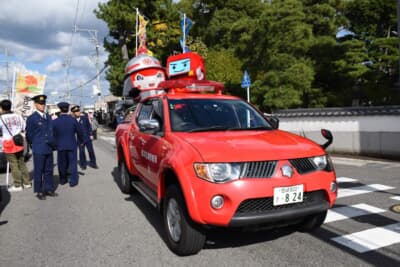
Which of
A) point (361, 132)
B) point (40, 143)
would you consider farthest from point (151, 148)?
point (361, 132)

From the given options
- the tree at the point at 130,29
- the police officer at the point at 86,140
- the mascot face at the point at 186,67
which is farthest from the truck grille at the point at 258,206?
the tree at the point at 130,29

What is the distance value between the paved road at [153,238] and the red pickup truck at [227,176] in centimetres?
31

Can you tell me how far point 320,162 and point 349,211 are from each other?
1.84 meters

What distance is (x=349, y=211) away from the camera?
190 inches

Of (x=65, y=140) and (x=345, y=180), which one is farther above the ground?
(x=65, y=140)

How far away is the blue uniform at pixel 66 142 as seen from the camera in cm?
711

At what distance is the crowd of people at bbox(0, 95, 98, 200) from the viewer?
6102 mm

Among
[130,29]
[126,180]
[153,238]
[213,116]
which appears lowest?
[153,238]

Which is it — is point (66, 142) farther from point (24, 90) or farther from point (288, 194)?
point (24, 90)

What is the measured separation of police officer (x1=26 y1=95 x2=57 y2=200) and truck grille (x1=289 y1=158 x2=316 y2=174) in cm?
463

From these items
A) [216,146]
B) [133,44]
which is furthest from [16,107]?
[133,44]

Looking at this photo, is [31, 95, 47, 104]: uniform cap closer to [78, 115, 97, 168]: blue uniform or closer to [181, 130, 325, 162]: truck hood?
[78, 115, 97, 168]: blue uniform

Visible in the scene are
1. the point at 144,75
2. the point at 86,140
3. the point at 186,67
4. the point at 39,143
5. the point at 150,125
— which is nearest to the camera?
the point at 150,125

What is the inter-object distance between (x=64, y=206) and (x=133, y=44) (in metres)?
24.7
